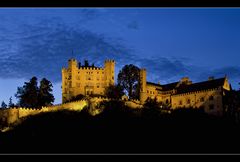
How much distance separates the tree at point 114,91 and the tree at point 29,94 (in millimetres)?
15468

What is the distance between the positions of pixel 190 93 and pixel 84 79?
78.3 feet

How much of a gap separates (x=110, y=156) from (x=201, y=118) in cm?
6426

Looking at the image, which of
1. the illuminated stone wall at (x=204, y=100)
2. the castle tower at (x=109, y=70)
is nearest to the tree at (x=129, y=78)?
the castle tower at (x=109, y=70)

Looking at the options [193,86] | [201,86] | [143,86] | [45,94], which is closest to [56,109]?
[45,94]

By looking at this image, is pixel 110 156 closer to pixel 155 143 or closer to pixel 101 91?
pixel 155 143

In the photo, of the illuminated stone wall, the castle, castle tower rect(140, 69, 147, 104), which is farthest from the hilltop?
castle tower rect(140, 69, 147, 104)

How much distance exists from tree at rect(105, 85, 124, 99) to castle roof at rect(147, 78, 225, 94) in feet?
27.2

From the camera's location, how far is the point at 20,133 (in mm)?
68438

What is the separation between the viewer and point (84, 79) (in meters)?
89.4

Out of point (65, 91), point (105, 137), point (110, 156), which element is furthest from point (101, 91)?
point (110, 156)

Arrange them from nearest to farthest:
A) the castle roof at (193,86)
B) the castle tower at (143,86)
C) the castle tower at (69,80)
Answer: the castle roof at (193,86) < the castle tower at (143,86) < the castle tower at (69,80)

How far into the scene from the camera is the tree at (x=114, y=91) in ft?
275

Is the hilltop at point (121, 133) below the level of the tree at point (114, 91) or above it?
below

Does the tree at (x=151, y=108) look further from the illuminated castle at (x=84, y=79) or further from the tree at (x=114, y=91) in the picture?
the illuminated castle at (x=84, y=79)
